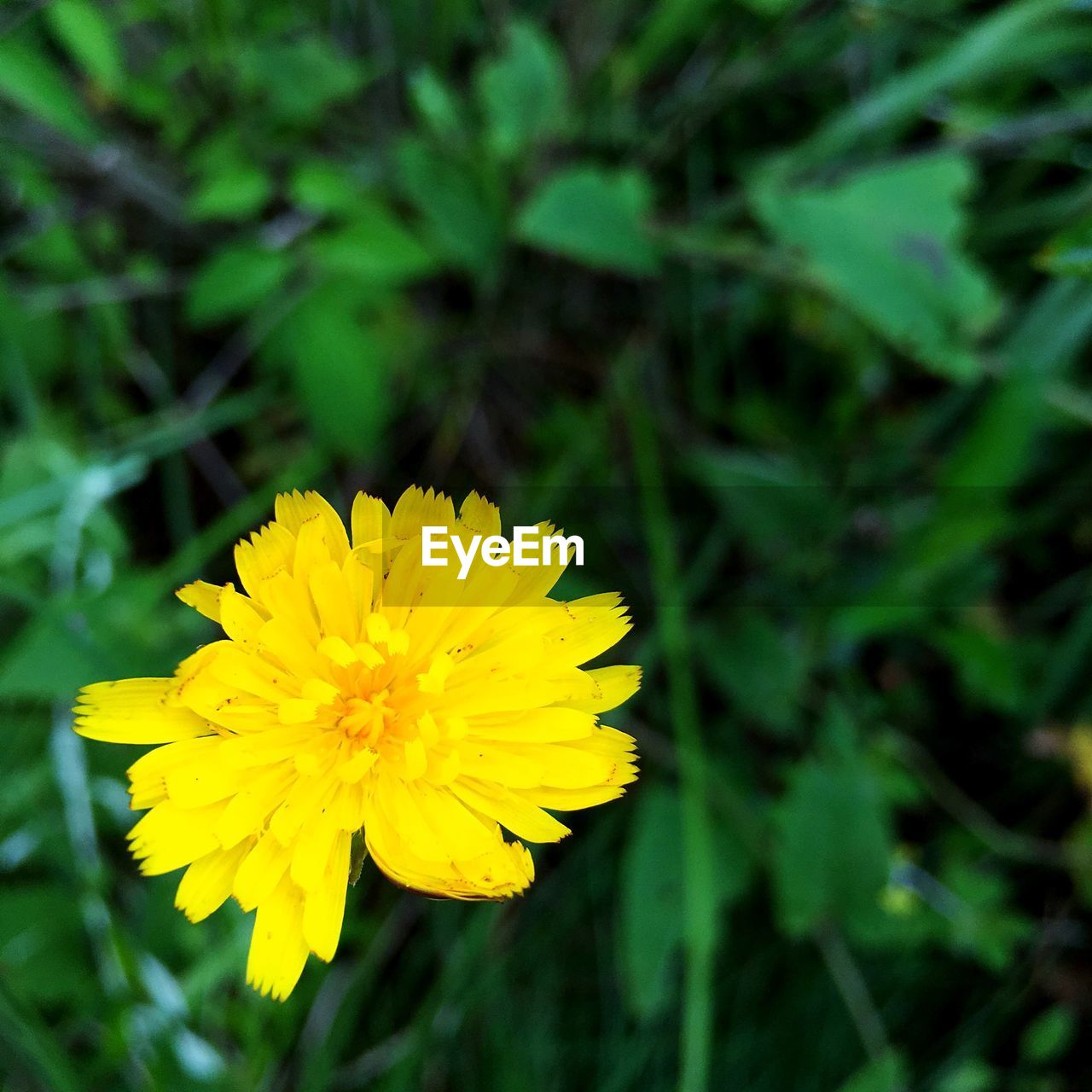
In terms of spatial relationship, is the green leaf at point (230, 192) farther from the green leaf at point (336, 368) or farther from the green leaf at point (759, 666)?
the green leaf at point (759, 666)

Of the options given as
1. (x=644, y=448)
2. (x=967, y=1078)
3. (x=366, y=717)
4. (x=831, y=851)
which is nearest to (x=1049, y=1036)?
(x=967, y=1078)

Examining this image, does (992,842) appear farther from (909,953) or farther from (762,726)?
(762,726)

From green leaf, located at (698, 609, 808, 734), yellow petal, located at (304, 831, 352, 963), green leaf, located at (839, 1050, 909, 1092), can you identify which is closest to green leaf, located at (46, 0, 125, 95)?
yellow petal, located at (304, 831, 352, 963)

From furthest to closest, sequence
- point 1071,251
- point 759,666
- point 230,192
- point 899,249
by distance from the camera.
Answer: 1. point 759,666
2. point 899,249
3. point 230,192
4. point 1071,251

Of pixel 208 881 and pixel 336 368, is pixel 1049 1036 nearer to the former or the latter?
pixel 208 881

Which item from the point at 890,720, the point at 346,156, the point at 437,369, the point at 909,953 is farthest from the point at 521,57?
the point at 909,953

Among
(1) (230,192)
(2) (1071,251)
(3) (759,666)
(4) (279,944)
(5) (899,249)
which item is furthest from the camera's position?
(3) (759,666)

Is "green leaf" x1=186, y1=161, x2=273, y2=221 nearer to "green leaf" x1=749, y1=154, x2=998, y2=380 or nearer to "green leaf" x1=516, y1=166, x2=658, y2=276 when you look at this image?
"green leaf" x1=516, y1=166, x2=658, y2=276

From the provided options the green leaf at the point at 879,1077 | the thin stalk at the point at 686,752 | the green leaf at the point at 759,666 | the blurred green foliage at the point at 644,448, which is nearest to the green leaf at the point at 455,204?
the blurred green foliage at the point at 644,448
